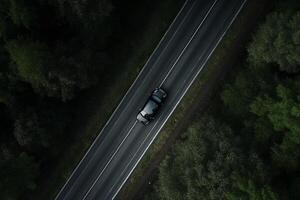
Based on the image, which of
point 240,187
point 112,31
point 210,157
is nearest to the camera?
point 240,187

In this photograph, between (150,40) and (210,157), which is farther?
(150,40)

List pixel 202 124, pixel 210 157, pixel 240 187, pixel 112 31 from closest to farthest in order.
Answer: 1. pixel 240 187
2. pixel 210 157
3. pixel 202 124
4. pixel 112 31

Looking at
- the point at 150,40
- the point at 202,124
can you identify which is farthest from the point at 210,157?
the point at 150,40

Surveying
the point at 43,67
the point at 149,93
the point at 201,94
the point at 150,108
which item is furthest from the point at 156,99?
the point at 43,67

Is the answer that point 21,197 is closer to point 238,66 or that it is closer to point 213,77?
point 213,77

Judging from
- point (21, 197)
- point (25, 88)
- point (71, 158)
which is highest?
point (25, 88)

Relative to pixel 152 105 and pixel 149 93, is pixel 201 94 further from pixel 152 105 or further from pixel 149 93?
pixel 149 93
